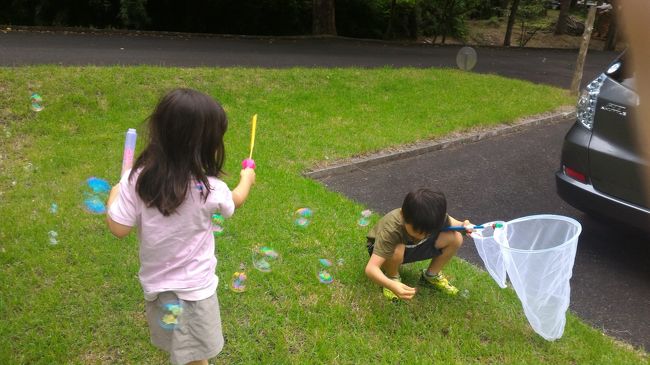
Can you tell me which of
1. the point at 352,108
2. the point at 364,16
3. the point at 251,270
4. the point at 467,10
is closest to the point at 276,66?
the point at 352,108

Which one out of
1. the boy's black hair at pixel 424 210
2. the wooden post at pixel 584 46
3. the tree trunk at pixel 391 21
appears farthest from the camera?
the tree trunk at pixel 391 21

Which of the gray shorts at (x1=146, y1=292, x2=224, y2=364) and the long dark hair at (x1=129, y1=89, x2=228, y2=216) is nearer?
the long dark hair at (x1=129, y1=89, x2=228, y2=216)

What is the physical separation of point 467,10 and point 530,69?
9.82 metres

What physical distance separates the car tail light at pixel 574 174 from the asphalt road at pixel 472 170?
2.12ft

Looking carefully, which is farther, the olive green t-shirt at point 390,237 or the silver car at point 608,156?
the silver car at point 608,156

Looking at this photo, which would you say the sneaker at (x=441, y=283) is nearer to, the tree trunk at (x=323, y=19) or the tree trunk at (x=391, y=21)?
the tree trunk at (x=323, y=19)

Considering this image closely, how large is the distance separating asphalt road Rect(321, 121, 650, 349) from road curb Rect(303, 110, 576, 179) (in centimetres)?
7

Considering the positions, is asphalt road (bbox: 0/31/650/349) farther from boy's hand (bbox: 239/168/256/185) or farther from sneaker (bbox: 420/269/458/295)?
boy's hand (bbox: 239/168/256/185)

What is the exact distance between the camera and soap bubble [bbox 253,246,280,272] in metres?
3.58

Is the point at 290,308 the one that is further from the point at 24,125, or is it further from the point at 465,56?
the point at 465,56

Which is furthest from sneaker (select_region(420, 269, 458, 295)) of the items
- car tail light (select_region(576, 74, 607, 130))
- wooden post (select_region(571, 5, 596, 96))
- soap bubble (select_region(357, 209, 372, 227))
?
wooden post (select_region(571, 5, 596, 96))

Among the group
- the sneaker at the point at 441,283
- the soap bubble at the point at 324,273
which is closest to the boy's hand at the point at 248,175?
the soap bubble at the point at 324,273

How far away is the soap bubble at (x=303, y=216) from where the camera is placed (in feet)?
13.8

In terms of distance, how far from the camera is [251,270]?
3.55 metres
